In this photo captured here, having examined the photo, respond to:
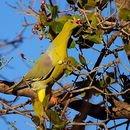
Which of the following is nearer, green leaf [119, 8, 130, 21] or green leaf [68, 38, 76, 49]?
green leaf [119, 8, 130, 21]

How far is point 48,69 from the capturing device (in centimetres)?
231

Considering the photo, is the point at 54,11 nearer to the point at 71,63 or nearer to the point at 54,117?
the point at 71,63

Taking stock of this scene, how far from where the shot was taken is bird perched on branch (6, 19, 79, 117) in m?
2.18

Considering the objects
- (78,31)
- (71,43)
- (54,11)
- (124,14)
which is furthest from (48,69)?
(124,14)

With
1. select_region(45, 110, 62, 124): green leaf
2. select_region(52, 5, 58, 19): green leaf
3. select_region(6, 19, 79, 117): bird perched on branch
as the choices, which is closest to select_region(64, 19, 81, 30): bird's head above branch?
select_region(6, 19, 79, 117): bird perched on branch

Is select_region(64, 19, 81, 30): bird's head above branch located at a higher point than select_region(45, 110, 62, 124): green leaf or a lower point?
higher

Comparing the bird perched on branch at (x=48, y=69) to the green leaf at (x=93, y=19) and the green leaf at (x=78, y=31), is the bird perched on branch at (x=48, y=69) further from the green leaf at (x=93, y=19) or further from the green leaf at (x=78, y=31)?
the green leaf at (x=93, y=19)

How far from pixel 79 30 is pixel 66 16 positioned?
11cm

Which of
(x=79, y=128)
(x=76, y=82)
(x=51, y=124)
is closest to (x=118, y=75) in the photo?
(x=76, y=82)

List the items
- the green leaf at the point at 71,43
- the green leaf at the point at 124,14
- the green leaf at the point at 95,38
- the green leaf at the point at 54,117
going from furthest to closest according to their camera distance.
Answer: the green leaf at the point at 71,43 → the green leaf at the point at 95,38 → the green leaf at the point at 124,14 → the green leaf at the point at 54,117

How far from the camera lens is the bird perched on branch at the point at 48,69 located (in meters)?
2.18

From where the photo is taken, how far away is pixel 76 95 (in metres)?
2.17

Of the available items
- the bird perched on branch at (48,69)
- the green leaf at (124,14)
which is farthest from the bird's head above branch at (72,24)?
the green leaf at (124,14)

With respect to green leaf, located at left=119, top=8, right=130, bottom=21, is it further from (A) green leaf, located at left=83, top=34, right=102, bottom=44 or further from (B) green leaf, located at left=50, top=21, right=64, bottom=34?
(B) green leaf, located at left=50, top=21, right=64, bottom=34
